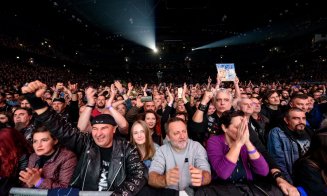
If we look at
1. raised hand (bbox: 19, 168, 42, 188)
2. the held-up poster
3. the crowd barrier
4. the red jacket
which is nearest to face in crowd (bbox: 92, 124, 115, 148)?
the red jacket

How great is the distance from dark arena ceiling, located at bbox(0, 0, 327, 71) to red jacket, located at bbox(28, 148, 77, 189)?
7.99 metres

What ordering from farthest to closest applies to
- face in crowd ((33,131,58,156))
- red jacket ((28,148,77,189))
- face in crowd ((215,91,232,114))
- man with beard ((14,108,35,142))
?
man with beard ((14,108,35,142)) → face in crowd ((215,91,232,114)) → face in crowd ((33,131,58,156)) → red jacket ((28,148,77,189))

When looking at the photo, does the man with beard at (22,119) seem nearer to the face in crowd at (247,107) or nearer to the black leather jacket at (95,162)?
the black leather jacket at (95,162)

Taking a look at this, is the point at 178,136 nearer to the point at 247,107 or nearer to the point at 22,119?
the point at 247,107

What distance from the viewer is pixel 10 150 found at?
2.65 meters

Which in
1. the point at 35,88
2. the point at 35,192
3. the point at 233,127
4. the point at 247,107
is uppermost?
the point at 35,88

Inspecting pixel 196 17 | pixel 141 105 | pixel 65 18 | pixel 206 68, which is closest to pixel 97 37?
pixel 65 18

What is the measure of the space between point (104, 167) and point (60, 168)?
1.60ft

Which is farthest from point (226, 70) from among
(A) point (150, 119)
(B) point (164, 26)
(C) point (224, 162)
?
(B) point (164, 26)

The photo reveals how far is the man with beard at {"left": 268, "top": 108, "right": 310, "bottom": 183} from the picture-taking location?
2.70m

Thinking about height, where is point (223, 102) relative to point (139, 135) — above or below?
above

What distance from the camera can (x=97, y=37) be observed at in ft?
89.9

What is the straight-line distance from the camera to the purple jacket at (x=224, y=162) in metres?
2.07

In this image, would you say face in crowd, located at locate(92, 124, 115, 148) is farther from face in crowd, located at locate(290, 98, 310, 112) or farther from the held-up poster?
the held-up poster
